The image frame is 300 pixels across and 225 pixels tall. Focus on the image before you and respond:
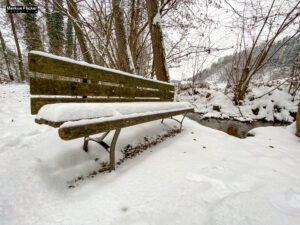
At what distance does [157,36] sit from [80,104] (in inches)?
126

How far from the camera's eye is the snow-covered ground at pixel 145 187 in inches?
30.8

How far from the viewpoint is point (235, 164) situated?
1438 millimetres

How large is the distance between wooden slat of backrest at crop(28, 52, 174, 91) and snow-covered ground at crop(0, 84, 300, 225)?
2.61 feet

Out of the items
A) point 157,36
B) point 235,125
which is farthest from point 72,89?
point 235,125

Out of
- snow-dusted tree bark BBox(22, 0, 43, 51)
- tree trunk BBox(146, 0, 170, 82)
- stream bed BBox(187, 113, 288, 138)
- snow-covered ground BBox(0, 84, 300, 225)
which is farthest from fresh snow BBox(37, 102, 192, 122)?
snow-dusted tree bark BBox(22, 0, 43, 51)

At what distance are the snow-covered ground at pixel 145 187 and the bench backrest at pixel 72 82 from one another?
54 cm

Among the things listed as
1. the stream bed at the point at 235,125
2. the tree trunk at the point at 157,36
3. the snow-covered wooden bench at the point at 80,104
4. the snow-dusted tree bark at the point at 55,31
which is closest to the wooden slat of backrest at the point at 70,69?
the snow-covered wooden bench at the point at 80,104

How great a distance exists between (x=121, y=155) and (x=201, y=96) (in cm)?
675

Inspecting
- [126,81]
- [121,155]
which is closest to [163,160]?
[121,155]

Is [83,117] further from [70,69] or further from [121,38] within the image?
[121,38]

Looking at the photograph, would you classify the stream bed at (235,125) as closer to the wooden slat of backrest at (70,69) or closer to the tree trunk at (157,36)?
the tree trunk at (157,36)

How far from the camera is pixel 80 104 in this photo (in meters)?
0.95

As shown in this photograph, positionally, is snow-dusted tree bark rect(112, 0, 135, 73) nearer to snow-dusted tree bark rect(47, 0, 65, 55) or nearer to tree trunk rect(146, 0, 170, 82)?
tree trunk rect(146, 0, 170, 82)

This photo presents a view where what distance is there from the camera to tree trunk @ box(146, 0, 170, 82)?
3.28 m
